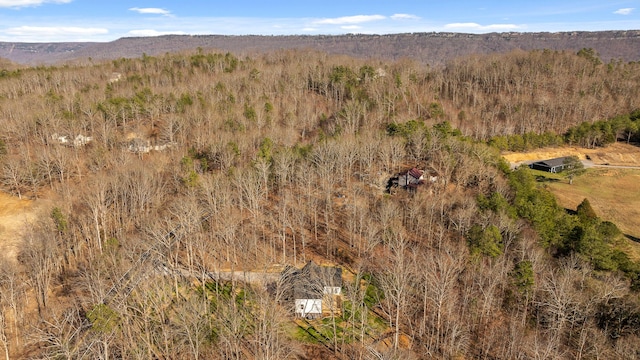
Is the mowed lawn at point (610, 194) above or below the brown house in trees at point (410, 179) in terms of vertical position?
below

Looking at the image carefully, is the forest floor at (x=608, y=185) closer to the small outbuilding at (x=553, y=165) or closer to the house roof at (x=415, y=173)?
the small outbuilding at (x=553, y=165)

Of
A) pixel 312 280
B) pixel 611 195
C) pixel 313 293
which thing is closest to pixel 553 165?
pixel 611 195

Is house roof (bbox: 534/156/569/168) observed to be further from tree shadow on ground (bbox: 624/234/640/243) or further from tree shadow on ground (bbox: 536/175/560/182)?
tree shadow on ground (bbox: 624/234/640/243)

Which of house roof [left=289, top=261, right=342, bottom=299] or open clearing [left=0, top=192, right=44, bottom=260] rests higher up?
open clearing [left=0, top=192, right=44, bottom=260]

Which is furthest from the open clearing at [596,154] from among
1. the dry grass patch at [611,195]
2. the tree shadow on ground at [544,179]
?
the tree shadow on ground at [544,179]

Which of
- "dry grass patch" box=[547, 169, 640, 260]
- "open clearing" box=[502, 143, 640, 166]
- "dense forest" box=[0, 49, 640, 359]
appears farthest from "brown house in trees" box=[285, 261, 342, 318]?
"open clearing" box=[502, 143, 640, 166]
